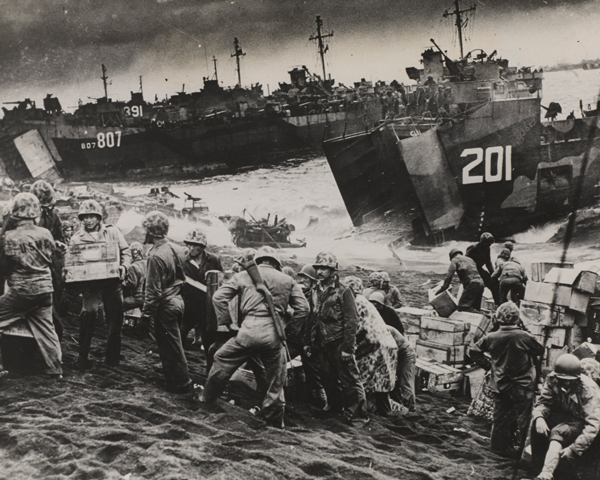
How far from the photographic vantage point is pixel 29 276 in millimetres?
4977

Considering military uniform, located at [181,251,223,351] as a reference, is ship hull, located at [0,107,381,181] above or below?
above

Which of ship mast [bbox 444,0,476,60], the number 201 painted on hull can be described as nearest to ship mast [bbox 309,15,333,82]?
ship mast [bbox 444,0,476,60]

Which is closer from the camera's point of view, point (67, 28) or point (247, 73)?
point (67, 28)

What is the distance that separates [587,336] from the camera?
6.83 m

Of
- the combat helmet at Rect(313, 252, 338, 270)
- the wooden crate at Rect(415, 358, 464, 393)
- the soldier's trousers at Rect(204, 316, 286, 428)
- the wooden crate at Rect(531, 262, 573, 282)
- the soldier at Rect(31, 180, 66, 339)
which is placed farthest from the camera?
the wooden crate at Rect(531, 262, 573, 282)

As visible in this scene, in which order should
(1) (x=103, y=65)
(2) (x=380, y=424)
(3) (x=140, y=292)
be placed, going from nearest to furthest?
(2) (x=380, y=424)
(3) (x=140, y=292)
(1) (x=103, y=65)

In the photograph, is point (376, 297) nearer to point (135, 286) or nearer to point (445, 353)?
point (445, 353)

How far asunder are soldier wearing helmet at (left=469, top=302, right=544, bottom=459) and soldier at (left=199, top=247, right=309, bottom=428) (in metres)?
1.86

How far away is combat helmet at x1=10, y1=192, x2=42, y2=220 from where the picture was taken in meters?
4.93

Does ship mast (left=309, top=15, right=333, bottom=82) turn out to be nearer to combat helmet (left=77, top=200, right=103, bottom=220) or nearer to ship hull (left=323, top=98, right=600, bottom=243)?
ship hull (left=323, top=98, right=600, bottom=243)

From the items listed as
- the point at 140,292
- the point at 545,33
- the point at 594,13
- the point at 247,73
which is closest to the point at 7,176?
the point at 140,292

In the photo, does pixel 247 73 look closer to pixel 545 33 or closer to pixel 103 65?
pixel 103 65

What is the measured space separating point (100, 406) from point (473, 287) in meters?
4.73

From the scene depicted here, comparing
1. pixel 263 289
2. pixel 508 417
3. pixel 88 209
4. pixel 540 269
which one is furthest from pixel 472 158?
pixel 88 209
